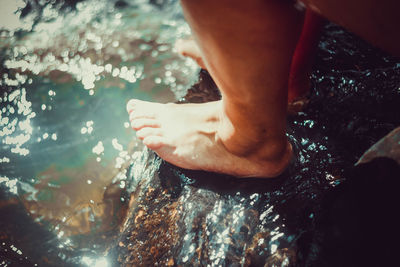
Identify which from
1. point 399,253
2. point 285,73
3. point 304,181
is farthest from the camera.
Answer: point 304,181

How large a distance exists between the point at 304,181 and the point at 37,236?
158cm

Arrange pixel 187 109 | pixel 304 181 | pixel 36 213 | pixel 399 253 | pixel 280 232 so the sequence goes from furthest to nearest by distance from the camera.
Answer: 1. pixel 187 109
2. pixel 36 213
3. pixel 304 181
4. pixel 280 232
5. pixel 399 253

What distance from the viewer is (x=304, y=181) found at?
134cm

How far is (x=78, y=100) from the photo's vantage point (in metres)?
2.03

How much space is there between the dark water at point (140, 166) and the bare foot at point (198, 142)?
0.28ft

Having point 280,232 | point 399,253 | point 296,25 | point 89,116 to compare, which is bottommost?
point 89,116

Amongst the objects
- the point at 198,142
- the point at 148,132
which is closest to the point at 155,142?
the point at 148,132

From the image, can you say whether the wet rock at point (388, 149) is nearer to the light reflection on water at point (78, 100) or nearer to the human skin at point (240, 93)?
the human skin at point (240, 93)

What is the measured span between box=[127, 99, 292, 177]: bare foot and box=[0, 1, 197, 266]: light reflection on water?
0.34m

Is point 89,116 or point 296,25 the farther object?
point 89,116

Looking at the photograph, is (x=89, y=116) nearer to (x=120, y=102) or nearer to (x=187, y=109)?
(x=120, y=102)

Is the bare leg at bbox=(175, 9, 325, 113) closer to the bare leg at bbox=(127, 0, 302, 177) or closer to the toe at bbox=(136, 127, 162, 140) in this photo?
the bare leg at bbox=(127, 0, 302, 177)


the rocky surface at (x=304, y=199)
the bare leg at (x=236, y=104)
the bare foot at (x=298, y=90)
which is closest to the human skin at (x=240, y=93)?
the bare leg at (x=236, y=104)

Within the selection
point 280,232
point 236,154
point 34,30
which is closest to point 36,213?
point 236,154
